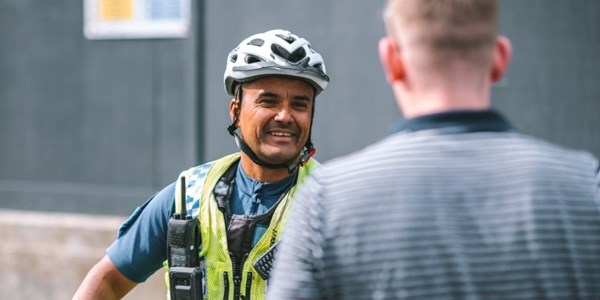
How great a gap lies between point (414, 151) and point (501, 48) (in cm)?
28

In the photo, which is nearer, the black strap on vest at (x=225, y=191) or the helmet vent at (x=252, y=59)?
the black strap on vest at (x=225, y=191)

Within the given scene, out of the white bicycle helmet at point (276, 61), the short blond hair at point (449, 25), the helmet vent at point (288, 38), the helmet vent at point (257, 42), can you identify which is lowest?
the white bicycle helmet at point (276, 61)

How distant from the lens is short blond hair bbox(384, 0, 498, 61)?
1.91m

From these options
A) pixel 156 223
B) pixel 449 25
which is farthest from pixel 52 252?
pixel 449 25

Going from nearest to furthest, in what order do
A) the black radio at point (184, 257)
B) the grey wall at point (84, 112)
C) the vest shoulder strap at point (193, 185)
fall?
the black radio at point (184, 257)
the vest shoulder strap at point (193, 185)
the grey wall at point (84, 112)

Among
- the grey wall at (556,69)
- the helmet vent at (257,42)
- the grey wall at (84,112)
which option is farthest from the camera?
the grey wall at (84,112)

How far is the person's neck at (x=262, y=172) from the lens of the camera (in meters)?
3.58

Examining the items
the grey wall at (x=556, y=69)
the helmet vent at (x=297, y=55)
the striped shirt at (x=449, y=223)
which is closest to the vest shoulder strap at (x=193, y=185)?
the helmet vent at (x=297, y=55)

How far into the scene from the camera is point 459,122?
1974 mm

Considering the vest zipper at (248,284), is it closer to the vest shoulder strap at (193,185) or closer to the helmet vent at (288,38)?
the vest shoulder strap at (193,185)

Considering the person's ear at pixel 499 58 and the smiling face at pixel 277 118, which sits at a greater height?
the person's ear at pixel 499 58

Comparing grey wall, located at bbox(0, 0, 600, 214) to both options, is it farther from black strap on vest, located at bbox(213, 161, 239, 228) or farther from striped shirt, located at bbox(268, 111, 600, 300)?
striped shirt, located at bbox(268, 111, 600, 300)

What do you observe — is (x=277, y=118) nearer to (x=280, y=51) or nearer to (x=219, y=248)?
(x=280, y=51)

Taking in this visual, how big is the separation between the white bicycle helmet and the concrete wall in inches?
170
